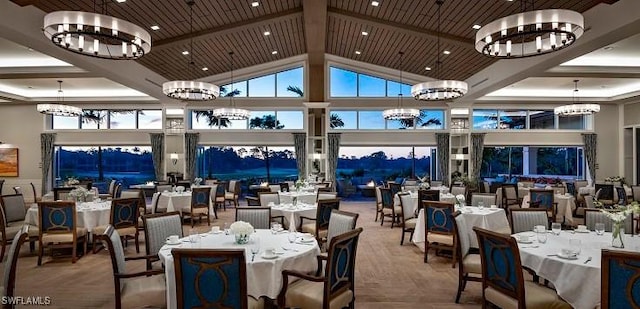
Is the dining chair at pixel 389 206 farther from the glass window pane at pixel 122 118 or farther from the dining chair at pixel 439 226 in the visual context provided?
the glass window pane at pixel 122 118

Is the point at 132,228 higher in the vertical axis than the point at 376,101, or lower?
lower

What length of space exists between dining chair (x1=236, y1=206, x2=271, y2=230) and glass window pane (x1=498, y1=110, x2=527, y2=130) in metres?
12.1

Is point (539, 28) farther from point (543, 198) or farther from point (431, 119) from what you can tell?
point (431, 119)

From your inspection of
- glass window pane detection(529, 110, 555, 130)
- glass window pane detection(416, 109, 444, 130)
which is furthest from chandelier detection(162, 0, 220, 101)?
glass window pane detection(529, 110, 555, 130)

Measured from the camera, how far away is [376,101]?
14.5m

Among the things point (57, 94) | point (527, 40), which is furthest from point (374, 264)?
point (57, 94)

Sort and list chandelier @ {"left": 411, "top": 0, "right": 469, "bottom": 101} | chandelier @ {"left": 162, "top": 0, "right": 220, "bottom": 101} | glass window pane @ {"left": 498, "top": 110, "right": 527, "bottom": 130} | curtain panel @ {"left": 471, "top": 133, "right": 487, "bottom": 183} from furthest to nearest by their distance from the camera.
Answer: glass window pane @ {"left": 498, "top": 110, "right": 527, "bottom": 130}, curtain panel @ {"left": 471, "top": 133, "right": 487, "bottom": 183}, chandelier @ {"left": 162, "top": 0, "right": 220, "bottom": 101}, chandelier @ {"left": 411, "top": 0, "right": 469, "bottom": 101}

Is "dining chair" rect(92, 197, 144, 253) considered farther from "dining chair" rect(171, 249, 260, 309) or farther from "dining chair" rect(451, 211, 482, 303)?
"dining chair" rect(451, 211, 482, 303)

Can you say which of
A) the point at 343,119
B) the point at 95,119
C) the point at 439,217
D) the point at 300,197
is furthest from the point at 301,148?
the point at 439,217

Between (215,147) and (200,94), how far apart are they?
20.2 feet

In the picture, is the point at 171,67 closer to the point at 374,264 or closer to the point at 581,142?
the point at 374,264

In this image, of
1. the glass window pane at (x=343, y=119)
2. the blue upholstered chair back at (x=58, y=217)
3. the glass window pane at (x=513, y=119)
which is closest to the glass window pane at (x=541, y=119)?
the glass window pane at (x=513, y=119)

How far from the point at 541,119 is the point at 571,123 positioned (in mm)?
1090

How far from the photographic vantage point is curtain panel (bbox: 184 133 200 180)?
47.0 ft
